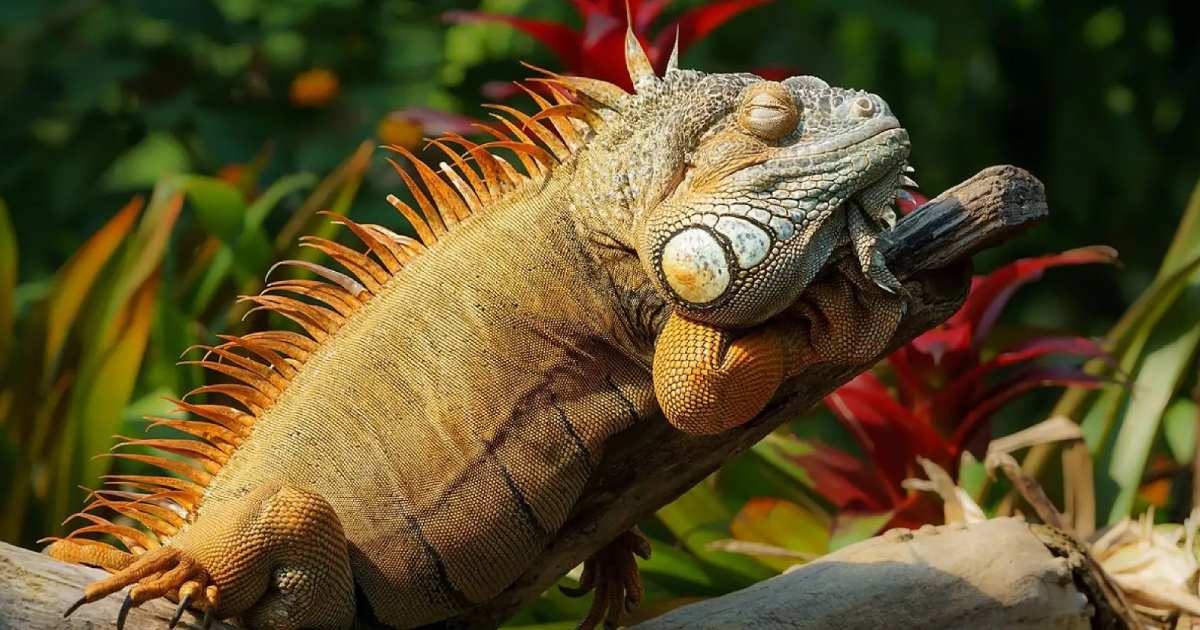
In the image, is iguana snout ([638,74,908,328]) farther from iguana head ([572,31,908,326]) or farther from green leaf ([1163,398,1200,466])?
green leaf ([1163,398,1200,466])

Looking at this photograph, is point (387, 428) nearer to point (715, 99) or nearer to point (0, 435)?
point (715, 99)

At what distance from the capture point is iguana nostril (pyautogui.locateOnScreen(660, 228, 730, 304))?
7.63ft

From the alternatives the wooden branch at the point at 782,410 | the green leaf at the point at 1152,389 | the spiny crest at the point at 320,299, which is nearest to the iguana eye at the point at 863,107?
the wooden branch at the point at 782,410

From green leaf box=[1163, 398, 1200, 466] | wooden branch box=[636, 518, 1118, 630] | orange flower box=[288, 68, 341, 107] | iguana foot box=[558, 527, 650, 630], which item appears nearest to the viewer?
wooden branch box=[636, 518, 1118, 630]

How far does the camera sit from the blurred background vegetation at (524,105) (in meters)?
4.04

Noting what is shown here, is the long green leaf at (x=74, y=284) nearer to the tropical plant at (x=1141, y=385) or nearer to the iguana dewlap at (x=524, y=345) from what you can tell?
the iguana dewlap at (x=524, y=345)

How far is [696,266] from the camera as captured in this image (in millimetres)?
2334

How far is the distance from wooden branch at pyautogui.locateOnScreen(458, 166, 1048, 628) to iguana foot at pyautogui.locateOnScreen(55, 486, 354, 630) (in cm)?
44

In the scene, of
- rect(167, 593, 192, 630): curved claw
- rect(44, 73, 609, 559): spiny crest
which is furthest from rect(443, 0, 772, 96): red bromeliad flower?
A: rect(167, 593, 192, 630): curved claw

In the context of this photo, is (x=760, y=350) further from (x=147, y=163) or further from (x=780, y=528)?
(x=147, y=163)

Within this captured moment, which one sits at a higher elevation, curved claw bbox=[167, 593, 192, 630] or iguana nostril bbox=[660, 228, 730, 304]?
iguana nostril bbox=[660, 228, 730, 304]

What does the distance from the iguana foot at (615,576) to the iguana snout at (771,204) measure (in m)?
0.86

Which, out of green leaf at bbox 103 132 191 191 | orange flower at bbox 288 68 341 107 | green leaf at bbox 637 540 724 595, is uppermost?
orange flower at bbox 288 68 341 107

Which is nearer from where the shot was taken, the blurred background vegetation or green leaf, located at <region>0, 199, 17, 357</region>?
the blurred background vegetation
